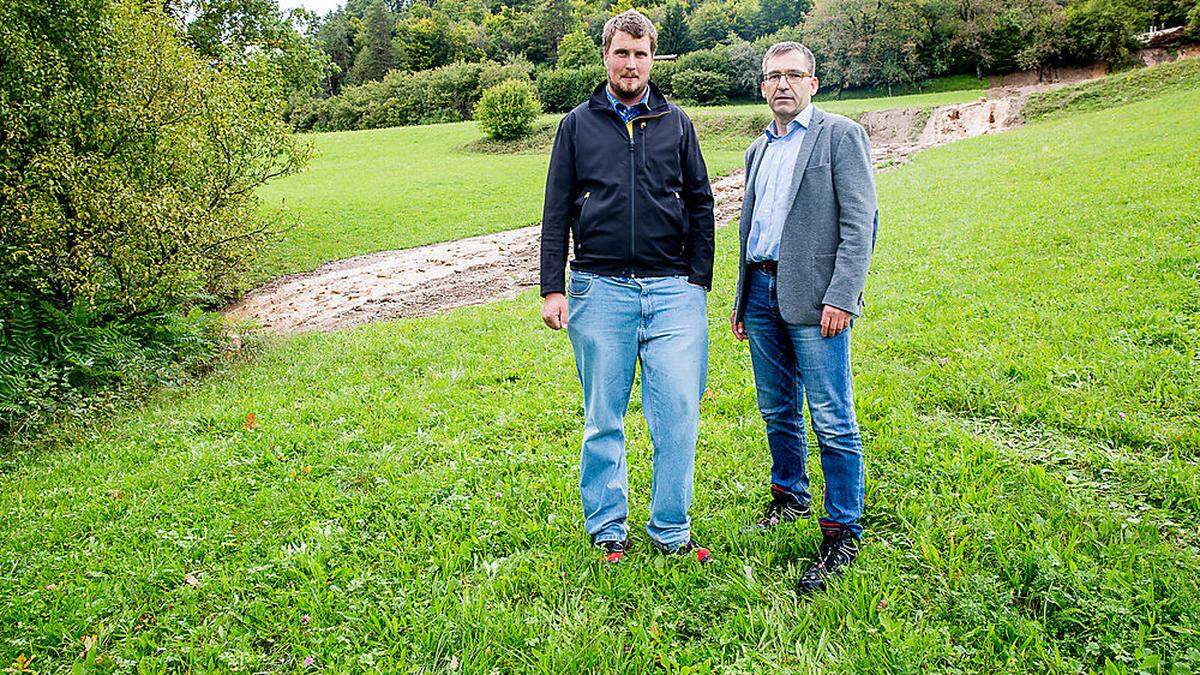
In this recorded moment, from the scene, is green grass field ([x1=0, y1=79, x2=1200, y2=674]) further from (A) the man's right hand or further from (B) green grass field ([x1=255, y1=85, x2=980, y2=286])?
(B) green grass field ([x1=255, y1=85, x2=980, y2=286])

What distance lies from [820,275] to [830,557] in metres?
1.32

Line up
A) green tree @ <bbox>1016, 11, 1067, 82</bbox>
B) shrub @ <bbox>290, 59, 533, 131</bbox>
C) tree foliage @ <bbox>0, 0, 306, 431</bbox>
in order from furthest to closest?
1. shrub @ <bbox>290, 59, 533, 131</bbox>
2. green tree @ <bbox>1016, 11, 1067, 82</bbox>
3. tree foliage @ <bbox>0, 0, 306, 431</bbox>

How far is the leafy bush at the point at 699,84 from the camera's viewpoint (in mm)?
53375

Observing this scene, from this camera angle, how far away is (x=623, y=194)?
3.11m

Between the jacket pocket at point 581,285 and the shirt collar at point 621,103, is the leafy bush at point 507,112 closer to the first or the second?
the shirt collar at point 621,103

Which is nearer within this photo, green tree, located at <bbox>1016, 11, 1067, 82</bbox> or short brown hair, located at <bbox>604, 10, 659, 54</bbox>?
short brown hair, located at <bbox>604, 10, 659, 54</bbox>

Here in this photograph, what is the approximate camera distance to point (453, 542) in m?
3.75

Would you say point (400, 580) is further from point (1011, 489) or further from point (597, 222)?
point (1011, 489)

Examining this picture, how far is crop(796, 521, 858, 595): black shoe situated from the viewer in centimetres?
307

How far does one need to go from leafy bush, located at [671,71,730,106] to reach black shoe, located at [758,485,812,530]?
53937 millimetres

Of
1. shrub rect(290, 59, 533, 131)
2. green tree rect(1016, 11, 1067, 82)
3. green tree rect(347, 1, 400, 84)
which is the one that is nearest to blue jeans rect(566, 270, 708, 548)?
green tree rect(1016, 11, 1067, 82)

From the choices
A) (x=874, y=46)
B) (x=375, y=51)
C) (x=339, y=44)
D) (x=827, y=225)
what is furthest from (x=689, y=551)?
(x=339, y=44)

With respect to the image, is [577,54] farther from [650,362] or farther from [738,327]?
[650,362]

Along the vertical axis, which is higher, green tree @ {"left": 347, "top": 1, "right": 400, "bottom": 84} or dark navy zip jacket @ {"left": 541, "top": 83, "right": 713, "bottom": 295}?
green tree @ {"left": 347, "top": 1, "right": 400, "bottom": 84}
